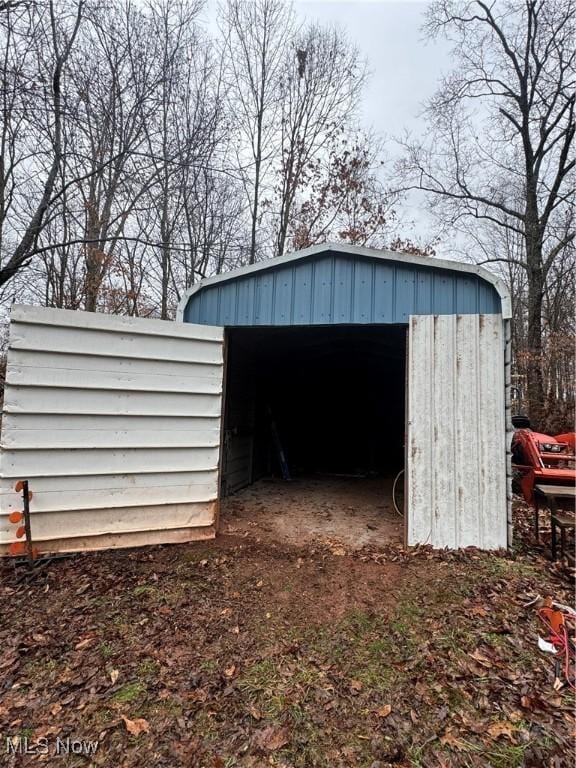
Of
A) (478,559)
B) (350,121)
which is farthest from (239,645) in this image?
(350,121)

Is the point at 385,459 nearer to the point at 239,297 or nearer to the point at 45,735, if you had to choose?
the point at 239,297

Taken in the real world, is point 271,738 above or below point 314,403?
below

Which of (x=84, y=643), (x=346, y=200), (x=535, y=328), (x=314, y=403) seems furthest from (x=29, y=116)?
(x=535, y=328)

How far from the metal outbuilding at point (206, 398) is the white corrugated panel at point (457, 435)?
0.01 m

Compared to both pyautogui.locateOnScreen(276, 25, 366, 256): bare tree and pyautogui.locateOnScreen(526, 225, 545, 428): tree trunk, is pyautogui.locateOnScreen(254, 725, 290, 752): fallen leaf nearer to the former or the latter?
pyautogui.locateOnScreen(526, 225, 545, 428): tree trunk

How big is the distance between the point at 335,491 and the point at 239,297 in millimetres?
4079

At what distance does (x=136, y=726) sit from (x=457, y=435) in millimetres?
3319

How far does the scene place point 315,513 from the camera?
5324 millimetres

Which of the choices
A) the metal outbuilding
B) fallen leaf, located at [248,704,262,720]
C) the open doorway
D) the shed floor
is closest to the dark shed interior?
the open doorway

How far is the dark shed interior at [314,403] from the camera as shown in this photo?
6277 mm

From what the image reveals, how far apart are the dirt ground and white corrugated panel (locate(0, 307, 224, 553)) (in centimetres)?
36

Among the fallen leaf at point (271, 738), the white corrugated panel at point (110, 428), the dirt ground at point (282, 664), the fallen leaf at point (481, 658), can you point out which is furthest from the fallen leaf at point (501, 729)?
the white corrugated panel at point (110, 428)

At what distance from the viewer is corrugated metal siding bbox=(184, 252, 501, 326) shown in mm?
3875

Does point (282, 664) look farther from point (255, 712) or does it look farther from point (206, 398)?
point (206, 398)
